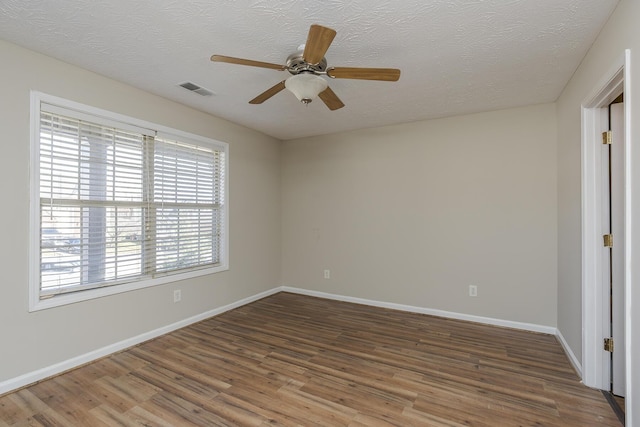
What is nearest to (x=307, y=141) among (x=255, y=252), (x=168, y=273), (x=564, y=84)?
(x=255, y=252)

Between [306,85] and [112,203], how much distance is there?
2150 millimetres

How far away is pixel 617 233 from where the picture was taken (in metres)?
2.11

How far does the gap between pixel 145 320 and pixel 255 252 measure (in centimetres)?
172

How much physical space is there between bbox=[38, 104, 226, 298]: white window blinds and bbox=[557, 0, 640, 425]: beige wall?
373 centimetres

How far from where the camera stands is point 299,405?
2004 mm

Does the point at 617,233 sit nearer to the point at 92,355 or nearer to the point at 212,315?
the point at 212,315

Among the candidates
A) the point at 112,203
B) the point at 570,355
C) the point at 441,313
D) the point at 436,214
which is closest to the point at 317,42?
the point at 112,203

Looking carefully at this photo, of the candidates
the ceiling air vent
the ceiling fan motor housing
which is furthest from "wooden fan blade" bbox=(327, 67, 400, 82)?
the ceiling air vent

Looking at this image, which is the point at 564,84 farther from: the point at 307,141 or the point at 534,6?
the point at 307,141

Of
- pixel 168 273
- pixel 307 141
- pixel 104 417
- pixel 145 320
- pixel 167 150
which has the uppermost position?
pixel 307 141

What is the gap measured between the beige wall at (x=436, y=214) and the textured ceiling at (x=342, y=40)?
2.13ft

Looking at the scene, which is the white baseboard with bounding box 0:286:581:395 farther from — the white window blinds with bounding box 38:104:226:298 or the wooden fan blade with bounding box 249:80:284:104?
the wooden fan blade with bounding box 249:80:284:104

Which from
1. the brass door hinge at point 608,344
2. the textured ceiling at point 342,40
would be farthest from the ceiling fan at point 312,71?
the brass door hinge at point 608,344

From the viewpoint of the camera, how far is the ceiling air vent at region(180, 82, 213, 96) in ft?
9.26
